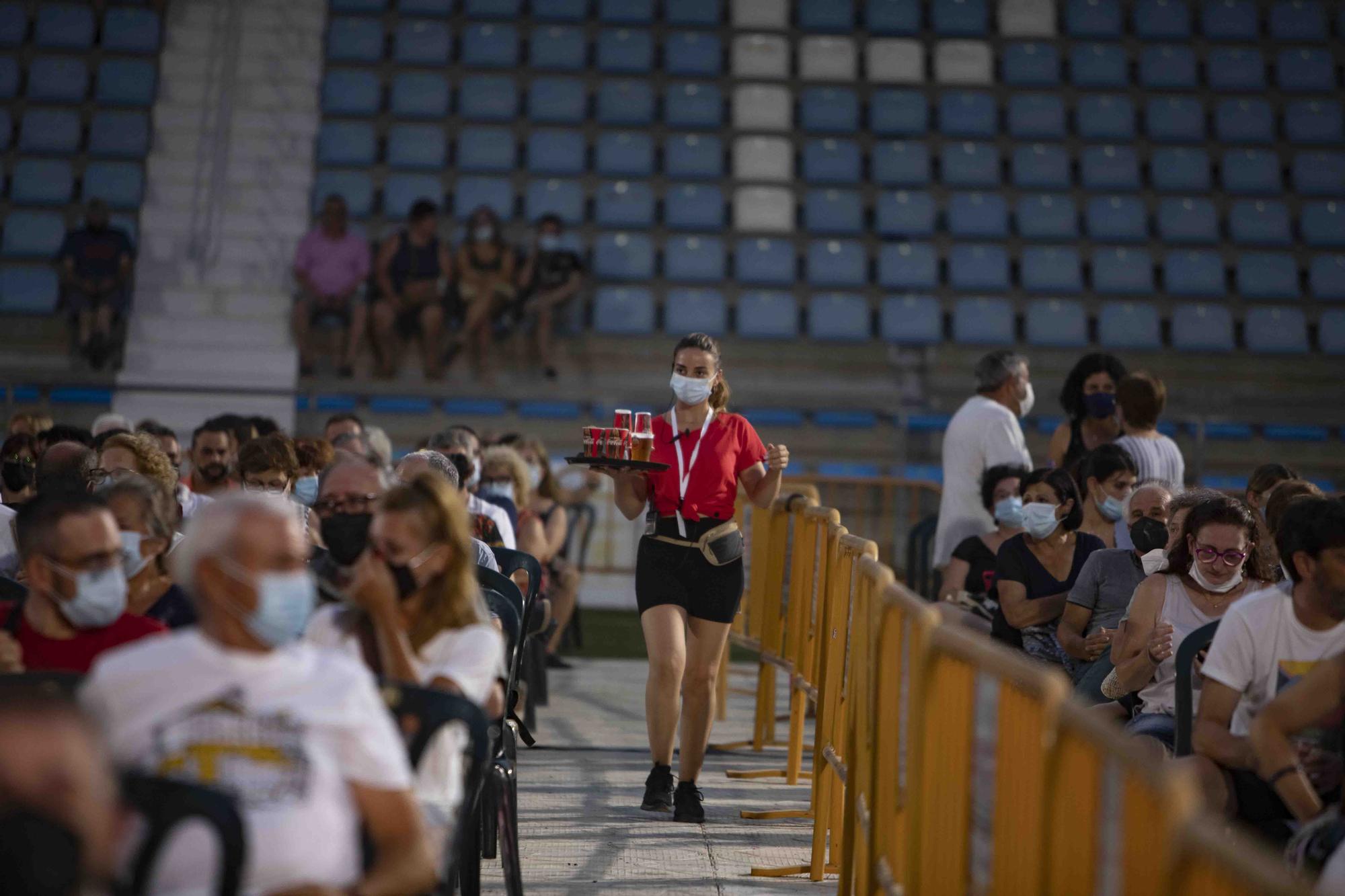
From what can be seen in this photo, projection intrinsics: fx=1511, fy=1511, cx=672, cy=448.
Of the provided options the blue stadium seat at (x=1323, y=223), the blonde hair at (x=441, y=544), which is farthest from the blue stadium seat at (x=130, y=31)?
the blonde hair at (x=441, y=544)

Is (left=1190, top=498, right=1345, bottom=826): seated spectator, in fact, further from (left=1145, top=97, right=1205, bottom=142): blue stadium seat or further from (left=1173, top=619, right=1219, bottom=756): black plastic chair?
(left=1145, top=97, right=1205, bottom=142): blue stadium seat

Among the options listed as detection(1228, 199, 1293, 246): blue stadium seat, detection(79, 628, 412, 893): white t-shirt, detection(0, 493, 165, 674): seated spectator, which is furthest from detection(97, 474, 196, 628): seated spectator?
detection(1228, 199, 1293, 246): blue stadium seat

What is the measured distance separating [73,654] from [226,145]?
1191 centimetres

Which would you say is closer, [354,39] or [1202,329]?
[1202,329]

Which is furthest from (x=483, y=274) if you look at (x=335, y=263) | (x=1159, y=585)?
(x=1159, y=585)

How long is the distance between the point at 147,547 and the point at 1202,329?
37.9 ft

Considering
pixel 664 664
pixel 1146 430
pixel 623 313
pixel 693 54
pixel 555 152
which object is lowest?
pixel 664 664

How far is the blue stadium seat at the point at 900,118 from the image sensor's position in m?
14.5

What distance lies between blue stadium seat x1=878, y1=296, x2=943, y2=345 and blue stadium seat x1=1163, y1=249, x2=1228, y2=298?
220 centimetres

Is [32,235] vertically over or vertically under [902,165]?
under

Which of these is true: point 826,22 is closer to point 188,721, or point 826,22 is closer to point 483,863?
point 483,863

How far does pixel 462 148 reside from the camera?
14133 millimetres

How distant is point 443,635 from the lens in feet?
9.93

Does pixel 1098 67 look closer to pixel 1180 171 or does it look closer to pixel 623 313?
pixel 1180 171
